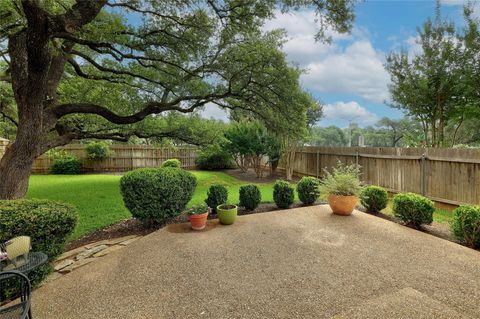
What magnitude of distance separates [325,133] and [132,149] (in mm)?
45254

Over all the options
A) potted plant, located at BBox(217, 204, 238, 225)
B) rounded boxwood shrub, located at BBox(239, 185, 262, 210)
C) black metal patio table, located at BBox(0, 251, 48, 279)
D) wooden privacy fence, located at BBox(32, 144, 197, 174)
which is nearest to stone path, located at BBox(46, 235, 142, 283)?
→ black metal patio table, located at BBox(0, 251, 48, 279)

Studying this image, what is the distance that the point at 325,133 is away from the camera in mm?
52688

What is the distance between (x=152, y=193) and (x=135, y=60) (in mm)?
4344

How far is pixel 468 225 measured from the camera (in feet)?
12.3

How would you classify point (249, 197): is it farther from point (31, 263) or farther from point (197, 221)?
point (31, 263)

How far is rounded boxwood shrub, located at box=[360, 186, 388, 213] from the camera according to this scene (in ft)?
17.9

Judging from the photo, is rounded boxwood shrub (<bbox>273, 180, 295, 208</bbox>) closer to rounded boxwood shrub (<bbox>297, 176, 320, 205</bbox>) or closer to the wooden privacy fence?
rounded boxwood shrub (<bbox>297, 176, 320, 205</bbox>)

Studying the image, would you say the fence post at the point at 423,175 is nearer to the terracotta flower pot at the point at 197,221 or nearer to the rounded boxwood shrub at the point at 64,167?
the terracotta flower pot at the point at 197,221

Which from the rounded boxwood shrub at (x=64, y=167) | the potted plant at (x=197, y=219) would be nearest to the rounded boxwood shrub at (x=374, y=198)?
the potted plant at (x=197, y=219)

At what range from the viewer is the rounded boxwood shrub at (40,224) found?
256cm

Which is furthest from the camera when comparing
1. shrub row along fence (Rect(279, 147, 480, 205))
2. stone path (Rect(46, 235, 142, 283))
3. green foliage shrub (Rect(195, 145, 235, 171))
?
green foliage shrub (Rect(195, 145, 235, 171))

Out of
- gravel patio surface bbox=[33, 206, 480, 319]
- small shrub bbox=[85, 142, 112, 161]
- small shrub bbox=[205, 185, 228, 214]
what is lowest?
gravel patio surface bbox=[33, 206, 480, 319]

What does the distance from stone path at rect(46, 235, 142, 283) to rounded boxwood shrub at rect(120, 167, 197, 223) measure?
495 millimetres

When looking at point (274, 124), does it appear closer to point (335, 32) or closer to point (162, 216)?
point (335, 32)
